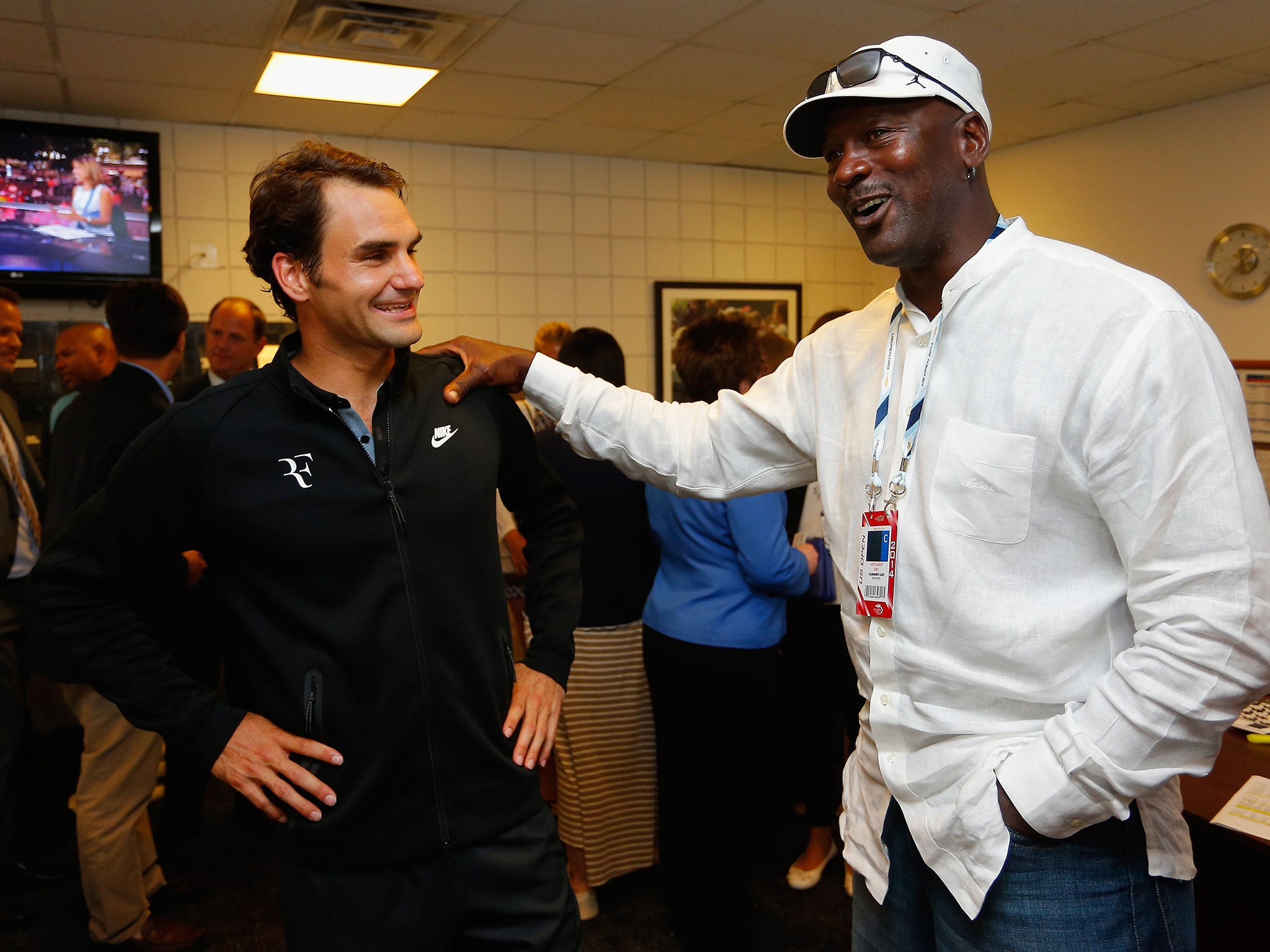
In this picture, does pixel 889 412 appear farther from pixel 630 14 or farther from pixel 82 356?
pixel 82 356

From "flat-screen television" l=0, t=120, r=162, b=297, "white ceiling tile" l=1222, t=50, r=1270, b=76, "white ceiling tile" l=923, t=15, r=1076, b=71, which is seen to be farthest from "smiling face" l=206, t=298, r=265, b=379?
"white ceiling tile" l=1222, t=50, r=1270, b=76

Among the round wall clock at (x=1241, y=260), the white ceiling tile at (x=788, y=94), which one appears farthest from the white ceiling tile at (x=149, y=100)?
the round wall clock at (x=1241, y=260)

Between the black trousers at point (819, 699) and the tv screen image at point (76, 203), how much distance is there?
11.4 ft

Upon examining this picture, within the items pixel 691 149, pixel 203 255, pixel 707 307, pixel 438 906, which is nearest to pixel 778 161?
pixel 691 149

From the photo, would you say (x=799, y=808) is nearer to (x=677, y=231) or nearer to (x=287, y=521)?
(x=287, y=521)

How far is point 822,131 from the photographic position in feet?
4.74

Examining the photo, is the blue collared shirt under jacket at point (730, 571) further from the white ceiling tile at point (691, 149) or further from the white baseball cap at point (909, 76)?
the white ceiling tile at point (691, 149)

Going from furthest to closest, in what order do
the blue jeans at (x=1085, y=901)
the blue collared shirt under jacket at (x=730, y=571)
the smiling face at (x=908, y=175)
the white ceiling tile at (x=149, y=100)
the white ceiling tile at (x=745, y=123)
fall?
the white ceiling tile at (x=745, y=123) < the white ceiling tile at (x=149, y=100) < the blue collared shirt under jacket at (x=730, y=571) < the smiling face at (x=908, y=175) < the blue jeans at (x=1085, y=901)

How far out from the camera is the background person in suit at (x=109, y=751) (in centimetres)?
261

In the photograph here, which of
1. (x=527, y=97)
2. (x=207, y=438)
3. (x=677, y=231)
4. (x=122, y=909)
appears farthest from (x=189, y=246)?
(x=207, y=438)

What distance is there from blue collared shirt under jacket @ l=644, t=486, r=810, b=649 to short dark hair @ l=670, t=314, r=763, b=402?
305 millimetres

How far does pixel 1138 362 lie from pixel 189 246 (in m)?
4.62

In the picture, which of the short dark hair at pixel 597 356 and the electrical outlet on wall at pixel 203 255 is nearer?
the short dark hair at pixel 597 356

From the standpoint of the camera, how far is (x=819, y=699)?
303 centimetres
